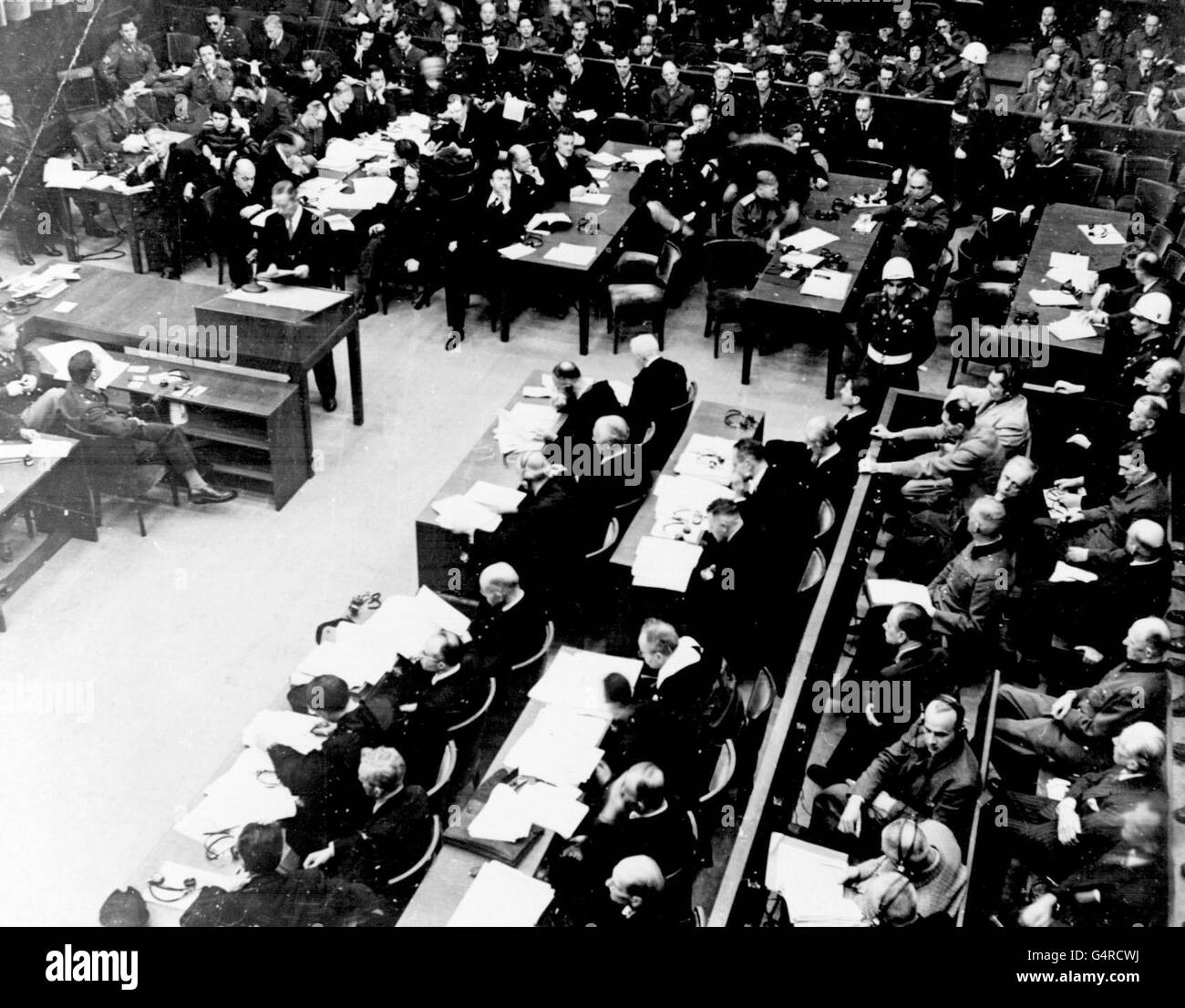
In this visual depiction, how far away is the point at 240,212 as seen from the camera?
9.58 m

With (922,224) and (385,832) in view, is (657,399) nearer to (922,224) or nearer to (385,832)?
(922,224)

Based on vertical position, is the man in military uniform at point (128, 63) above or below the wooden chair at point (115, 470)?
above

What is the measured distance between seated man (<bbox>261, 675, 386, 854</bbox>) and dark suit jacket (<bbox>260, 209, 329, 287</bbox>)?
14.8 ft

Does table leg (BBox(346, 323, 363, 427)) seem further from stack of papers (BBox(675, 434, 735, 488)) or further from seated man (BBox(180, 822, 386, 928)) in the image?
seated man (BBox(180, 822, 386, 928))

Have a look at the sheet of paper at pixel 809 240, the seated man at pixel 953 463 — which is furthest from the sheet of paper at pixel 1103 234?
the seated man at pixel 953 463

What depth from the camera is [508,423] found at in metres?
7.73

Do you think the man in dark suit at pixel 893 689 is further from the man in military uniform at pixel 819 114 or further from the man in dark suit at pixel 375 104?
the man in dark suit at pixel 375 104

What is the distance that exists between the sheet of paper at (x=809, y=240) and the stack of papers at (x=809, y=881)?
6.04 meters

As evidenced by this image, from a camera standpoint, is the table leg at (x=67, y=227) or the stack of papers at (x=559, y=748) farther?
the table leg at (x=67, y=227)

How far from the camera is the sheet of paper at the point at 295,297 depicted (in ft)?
27.6

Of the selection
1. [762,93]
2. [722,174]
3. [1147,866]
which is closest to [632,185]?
[722,174]

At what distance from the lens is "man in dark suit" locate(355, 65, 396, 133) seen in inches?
483

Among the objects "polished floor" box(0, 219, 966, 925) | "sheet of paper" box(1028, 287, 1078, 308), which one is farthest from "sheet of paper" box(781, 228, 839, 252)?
"sheet of paper" box(1028, 287, 1078, 308)

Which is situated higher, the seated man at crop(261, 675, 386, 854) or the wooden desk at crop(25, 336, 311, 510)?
the wooden desk at crop(25, 336, 311, 510)
